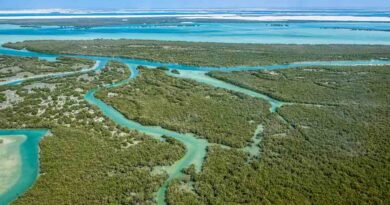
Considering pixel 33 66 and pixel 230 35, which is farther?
pixel 230 35

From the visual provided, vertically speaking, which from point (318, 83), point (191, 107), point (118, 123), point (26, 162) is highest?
point (318, 83)

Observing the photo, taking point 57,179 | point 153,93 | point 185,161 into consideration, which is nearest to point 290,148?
point 185,161

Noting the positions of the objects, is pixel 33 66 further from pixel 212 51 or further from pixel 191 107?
pixel 212 51

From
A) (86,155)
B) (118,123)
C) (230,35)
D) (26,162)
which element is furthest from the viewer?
(230,35)

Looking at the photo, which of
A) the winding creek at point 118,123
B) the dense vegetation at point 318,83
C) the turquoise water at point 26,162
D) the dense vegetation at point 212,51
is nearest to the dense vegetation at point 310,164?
the winding creek at point 118,123

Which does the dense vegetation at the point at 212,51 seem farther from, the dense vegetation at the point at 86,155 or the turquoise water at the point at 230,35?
the dense vegetation at the point at 86,155

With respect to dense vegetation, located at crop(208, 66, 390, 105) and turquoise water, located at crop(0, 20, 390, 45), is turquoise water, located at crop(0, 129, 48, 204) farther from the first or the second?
turquoise water, located at crop(0, 20, 390, 45)

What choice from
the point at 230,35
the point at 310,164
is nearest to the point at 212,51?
the point at 230,35

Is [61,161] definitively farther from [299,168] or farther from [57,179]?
[299,168]
